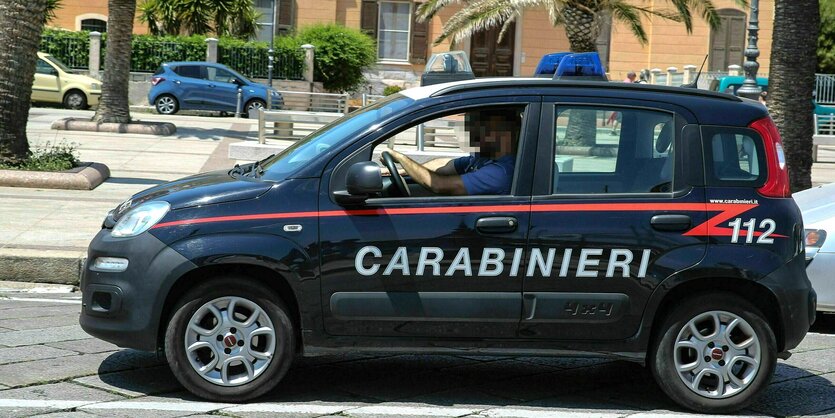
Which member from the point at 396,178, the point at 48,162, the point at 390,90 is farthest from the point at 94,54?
the point at 396,178

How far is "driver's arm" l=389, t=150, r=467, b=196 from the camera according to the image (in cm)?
569

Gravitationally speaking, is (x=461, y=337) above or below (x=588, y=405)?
above

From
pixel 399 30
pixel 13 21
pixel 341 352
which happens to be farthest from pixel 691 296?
pixel 399 30

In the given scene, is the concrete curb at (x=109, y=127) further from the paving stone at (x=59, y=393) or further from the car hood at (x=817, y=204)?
the paving stone at (x=59, y=393)

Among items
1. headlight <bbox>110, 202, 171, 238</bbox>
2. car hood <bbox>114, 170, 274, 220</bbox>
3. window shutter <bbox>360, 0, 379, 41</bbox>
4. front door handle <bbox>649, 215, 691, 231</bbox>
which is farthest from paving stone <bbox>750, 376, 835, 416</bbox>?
window shutter <bbox>360, 0, 379, 41</bbox>

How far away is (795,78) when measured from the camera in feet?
49.0

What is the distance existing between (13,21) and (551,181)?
8.89 m

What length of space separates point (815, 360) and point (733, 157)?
1.99m

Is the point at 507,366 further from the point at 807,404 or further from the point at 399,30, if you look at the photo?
the point at 399,30

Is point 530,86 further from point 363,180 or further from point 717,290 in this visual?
point 717,290

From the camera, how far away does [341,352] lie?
557cm

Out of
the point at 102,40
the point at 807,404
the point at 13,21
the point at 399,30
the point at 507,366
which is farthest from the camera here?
the point at 399,30

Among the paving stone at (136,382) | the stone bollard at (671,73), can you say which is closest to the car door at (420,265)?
the paving stone at (136,382)

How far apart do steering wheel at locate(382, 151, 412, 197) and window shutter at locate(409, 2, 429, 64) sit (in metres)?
35.0
